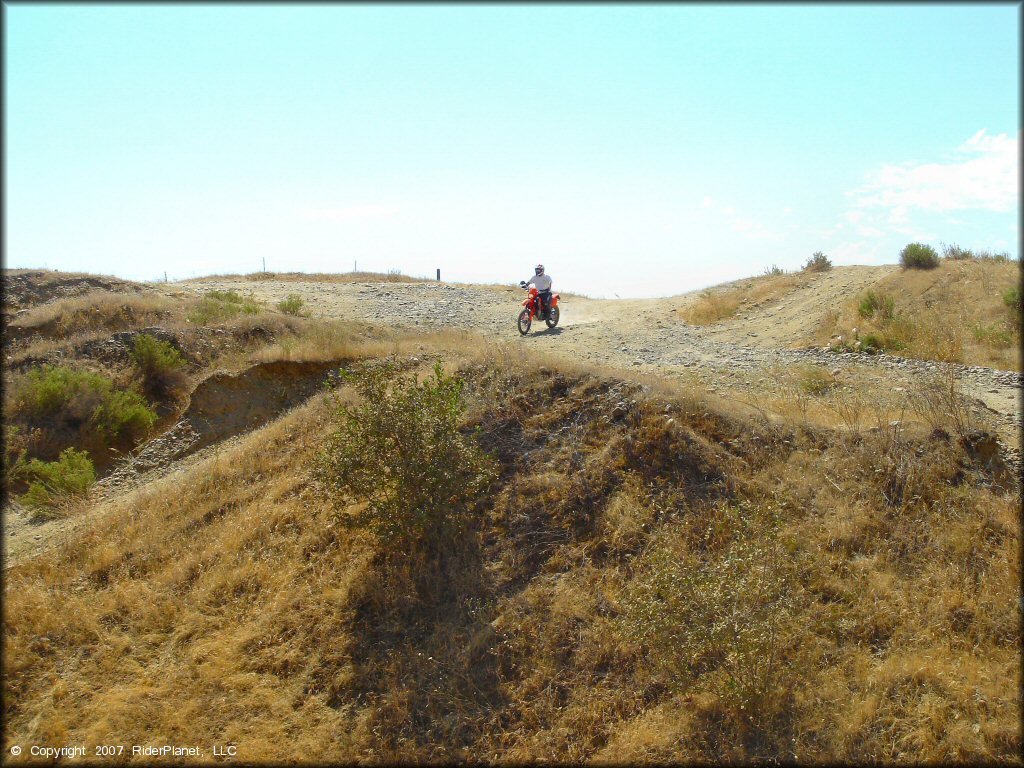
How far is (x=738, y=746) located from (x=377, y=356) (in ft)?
24.9

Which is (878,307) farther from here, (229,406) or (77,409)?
(77,409)

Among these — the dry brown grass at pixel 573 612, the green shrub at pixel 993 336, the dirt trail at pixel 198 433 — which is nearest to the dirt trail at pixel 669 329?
the green shrub at pixel 993 336

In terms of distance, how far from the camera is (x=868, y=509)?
22.7 feet

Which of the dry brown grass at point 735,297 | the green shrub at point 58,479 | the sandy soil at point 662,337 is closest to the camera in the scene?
the green shrub at point 58,479

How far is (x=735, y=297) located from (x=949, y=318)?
609 cm

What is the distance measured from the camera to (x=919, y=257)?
50.2ft

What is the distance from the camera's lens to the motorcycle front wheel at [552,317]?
15781 mm

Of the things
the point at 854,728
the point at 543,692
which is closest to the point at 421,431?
the point at 543,692

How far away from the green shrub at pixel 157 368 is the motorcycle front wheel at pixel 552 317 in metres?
7.87

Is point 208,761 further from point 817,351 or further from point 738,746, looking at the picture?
point 817,351

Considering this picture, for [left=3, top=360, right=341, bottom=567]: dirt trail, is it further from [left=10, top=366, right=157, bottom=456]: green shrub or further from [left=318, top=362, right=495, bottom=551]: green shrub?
[left=318, top=362, right=495, bottom=551]: green shrub

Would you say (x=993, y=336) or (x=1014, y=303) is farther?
(x=1014, y=303)

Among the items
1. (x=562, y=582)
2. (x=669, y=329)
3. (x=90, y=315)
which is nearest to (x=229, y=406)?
(x=90, y=315)

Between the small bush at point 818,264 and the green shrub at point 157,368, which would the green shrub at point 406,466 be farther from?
the small bush at point 818,264
